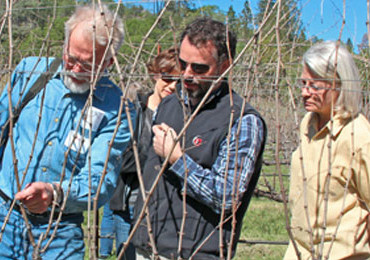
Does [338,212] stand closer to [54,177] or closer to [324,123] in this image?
[324,123]

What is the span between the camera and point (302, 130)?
6.88 feet

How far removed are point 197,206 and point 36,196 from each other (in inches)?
23.5

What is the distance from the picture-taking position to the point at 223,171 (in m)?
Answer: 1.85

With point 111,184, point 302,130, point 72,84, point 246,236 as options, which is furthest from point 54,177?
point 246,236

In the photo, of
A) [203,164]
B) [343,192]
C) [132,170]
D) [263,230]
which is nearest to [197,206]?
[203,164]

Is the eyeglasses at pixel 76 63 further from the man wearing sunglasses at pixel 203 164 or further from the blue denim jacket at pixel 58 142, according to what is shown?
the man wearing sunglasses at pixel 203 164

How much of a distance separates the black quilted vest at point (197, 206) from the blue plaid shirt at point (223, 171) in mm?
64

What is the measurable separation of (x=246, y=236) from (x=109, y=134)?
338 centimetres

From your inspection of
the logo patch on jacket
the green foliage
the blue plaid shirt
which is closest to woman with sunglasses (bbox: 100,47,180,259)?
the logo patch on jacket

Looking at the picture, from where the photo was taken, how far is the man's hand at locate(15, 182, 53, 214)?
A: 171 centimetres

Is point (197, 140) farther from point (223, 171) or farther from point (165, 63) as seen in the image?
point (165, 63)

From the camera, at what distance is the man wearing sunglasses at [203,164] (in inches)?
72.7

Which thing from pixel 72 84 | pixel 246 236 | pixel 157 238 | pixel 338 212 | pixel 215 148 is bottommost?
pixel 246 236

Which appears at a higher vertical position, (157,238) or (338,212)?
(338,212)
